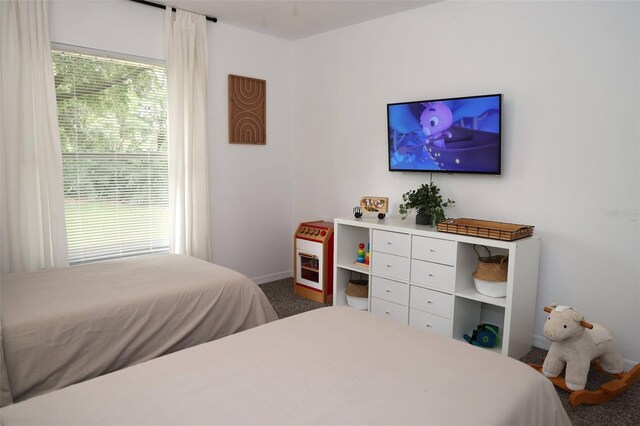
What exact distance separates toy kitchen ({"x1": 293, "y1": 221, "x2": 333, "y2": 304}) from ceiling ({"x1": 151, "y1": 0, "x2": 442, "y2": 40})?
1889 mm

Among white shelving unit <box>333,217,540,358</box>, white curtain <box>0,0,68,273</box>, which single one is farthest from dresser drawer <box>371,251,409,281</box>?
white curtain <box>0,0,68,273</box>

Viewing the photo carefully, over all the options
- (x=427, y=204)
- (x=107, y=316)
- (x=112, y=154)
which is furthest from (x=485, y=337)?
(x=112, y=154)

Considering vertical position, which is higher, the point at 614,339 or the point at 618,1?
the point at 618,1

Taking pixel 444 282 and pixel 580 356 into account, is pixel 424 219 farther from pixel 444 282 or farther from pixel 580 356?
pixel 580 356

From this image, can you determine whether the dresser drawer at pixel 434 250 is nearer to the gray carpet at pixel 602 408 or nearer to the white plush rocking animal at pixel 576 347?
the white plush rocking animal at pixel 576 347

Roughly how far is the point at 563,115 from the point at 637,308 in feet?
4.29

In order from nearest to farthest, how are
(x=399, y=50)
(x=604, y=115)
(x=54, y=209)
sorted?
(x=604, y=115), (x=54, y=209), (x=399, y=50)

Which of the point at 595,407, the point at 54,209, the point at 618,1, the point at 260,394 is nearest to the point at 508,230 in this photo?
the point at 595,407

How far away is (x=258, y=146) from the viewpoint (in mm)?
4609

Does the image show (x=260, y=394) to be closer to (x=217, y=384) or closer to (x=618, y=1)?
(x=217, y=384)

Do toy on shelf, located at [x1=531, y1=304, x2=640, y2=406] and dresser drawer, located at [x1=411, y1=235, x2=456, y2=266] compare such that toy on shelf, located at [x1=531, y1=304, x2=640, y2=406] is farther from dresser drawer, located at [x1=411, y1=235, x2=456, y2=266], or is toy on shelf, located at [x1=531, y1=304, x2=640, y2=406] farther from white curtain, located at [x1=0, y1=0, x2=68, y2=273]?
white curtain, located at [x1=0, y1=0, x2=68, y2=273]

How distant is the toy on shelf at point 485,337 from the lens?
10.1ft

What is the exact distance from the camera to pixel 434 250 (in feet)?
10.4

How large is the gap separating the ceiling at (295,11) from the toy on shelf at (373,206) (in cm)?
160
